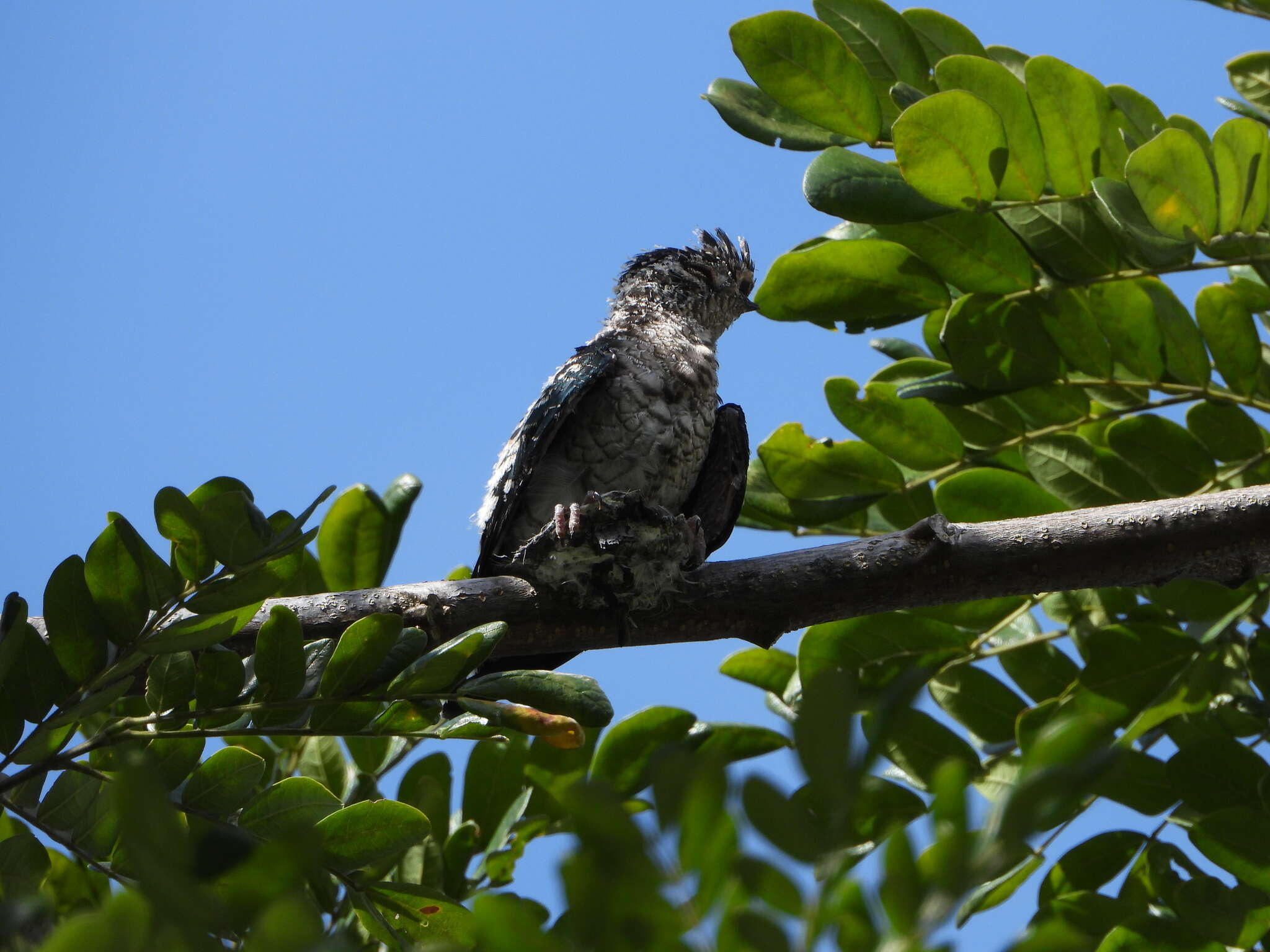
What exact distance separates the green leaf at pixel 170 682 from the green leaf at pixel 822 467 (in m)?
1.55

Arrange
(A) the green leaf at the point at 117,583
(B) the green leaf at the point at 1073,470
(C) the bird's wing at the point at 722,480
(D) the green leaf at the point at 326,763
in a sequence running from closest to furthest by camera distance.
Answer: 1. (A) the green leaf at the point at 117,583
2. (B) the green leaf at the point at 1073,470
3. (D) the green leaf at the point at 326,763
4. (C) the bird's wing at the point at 722,480

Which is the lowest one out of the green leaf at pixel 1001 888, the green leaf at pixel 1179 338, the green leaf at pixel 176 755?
the green leaf at pixel 1001 888

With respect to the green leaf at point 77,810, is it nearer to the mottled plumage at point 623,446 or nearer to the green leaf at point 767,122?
the mottled plumage at point 623,446

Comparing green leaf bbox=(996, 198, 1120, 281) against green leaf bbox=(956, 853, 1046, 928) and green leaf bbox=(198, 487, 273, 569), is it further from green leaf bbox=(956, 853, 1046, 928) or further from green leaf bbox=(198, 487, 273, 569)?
green leaf bbox=(198, 487, 273, 569)

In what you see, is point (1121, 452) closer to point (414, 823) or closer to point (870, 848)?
point (870, 848)

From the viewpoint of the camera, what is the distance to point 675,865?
96cm

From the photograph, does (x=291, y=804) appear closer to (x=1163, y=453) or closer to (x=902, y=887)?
(x=902, y=887)

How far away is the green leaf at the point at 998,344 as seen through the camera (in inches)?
114

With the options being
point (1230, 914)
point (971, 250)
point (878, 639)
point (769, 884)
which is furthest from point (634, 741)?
point (769, 884)

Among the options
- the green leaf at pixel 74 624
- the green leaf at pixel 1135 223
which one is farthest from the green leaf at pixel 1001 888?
the green leaf at pixel 74 624

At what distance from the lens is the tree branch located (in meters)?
2.58

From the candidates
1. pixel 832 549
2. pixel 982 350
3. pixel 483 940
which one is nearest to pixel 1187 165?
pixel 982 350

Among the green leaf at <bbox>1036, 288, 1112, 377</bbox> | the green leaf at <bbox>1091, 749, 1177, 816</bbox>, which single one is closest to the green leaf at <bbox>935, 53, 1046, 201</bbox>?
the green leaf at <bbox>1036, 288, 1112, 377</bbox>

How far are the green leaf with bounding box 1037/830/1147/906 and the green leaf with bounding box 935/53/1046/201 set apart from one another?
5.25 ft
